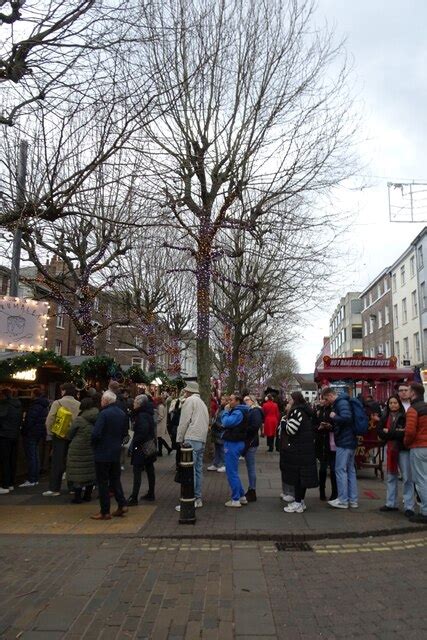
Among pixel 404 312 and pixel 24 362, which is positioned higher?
pixel 404 312

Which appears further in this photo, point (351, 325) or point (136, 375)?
point (351, 325)

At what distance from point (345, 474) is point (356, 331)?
62284mm

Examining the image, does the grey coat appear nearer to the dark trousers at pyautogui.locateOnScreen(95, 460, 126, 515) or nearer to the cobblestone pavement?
the dark trousers at pyautogui.locateOnScreen(95, 460, 126, 515)

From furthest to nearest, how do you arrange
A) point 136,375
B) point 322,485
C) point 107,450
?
1. point 136,375
2. point 322,485
3. point 107,450

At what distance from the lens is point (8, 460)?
9461mm

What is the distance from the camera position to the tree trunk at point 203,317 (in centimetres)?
1355

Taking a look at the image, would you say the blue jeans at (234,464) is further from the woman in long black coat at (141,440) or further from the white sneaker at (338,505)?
the white sneaker at (338,505)

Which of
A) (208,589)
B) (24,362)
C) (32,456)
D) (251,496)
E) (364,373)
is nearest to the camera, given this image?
(208,589)

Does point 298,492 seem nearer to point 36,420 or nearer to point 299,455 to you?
point 299,455

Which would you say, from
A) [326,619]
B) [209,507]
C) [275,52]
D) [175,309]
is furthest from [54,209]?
[175,309]

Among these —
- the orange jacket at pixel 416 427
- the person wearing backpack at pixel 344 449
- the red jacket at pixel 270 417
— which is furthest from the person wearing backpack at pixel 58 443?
the red jacket at pixel 270 417

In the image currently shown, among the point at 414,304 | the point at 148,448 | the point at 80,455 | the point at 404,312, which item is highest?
the point at 414,304


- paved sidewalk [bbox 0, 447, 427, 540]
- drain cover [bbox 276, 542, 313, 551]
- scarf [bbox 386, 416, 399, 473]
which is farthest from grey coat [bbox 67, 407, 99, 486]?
scarf [bbox 386, 416, 399, 473]

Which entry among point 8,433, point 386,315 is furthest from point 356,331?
point 8,433
